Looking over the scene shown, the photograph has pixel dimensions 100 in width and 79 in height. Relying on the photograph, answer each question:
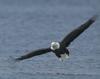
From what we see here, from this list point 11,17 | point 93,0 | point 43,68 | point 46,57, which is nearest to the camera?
point 43,68

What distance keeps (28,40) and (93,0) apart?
25.2m

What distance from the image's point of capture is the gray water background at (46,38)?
2772cm

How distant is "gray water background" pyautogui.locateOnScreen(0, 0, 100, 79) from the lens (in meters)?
27.7

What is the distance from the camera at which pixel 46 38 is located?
124ft

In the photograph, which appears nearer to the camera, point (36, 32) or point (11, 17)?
point (36, 32)

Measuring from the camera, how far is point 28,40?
122 feet

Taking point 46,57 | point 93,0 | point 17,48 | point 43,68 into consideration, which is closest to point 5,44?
point 17,48

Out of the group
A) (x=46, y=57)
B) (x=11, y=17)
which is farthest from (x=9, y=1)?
(x=46, y=57)

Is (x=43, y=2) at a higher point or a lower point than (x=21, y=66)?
lower

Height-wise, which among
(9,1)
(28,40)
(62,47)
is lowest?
(9,1)

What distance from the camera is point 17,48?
33531mm

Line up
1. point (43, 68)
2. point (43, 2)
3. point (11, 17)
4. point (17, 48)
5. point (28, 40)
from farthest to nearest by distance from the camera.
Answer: point (43, 2) < point (11, 17) < point (28, 40) < point (17, 48) < point (43, 68)

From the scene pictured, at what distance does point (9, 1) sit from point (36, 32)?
27.7 metres

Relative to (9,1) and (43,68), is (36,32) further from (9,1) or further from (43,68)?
(9,1)
